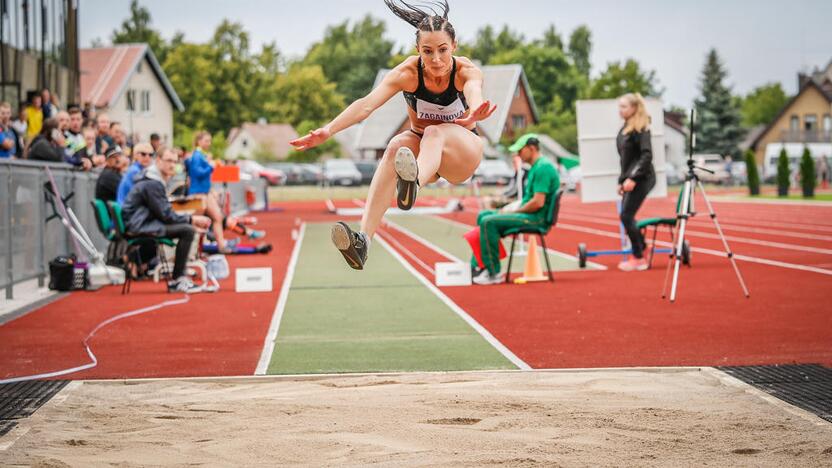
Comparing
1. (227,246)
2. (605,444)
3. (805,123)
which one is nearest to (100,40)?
(805,123)

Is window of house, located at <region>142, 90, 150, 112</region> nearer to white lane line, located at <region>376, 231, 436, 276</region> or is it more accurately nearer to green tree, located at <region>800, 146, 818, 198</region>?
green tree, located at <region>800, 146, 818, 198</region>

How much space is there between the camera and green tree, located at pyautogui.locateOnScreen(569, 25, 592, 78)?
128 meters

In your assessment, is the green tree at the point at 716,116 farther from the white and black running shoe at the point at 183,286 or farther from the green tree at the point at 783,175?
the white and black running shoe at the point at 183,286

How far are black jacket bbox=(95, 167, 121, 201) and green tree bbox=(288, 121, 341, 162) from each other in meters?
61.6

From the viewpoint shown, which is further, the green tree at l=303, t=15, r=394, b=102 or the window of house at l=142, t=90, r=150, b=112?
the green tree at l=303, t=15, r=394, b=102

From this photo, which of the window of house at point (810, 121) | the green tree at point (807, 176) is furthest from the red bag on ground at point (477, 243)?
the window of house at point (810, 121)

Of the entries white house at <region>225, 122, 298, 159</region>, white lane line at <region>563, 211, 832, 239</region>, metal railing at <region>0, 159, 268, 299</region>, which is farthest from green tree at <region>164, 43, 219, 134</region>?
metal railing at <region>0, 159, 268, 299</region>

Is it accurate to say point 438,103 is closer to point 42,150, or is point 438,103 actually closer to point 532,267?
point 532,267

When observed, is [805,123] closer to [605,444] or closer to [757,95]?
[757,95]

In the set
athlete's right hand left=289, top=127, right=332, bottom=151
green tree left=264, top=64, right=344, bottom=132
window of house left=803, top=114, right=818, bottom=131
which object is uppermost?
green tree left=264, top=64, right=344, bottom=132

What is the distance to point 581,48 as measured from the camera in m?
128

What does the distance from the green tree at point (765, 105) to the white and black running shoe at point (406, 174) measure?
126 metres

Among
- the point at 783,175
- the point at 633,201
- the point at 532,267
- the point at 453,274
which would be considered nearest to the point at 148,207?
the point at 453,274

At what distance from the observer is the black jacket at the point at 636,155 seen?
A: 14.5m
